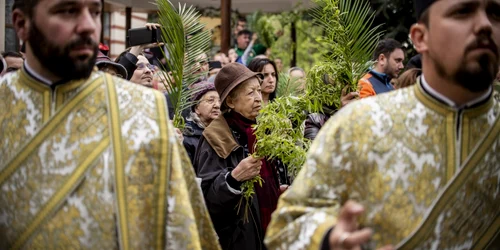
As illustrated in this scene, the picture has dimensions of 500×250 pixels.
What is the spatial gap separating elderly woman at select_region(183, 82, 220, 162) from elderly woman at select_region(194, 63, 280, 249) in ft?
2.45

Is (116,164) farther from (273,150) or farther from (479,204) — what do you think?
(273,150)

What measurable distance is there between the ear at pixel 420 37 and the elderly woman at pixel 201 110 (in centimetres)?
433

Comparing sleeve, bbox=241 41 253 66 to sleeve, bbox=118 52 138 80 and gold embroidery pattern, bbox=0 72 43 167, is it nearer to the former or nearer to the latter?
sleeve, bbox=118 52 138 80

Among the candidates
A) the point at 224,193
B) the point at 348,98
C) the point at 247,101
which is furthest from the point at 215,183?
the point at 348,98

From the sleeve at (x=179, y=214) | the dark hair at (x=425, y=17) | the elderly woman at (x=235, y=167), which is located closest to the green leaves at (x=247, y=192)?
the elderly woman at (x=235, y=167)

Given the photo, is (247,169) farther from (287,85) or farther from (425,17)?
(425,17)

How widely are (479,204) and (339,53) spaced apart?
3.30 m

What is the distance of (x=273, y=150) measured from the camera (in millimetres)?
6617

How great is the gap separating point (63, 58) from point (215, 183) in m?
3.09

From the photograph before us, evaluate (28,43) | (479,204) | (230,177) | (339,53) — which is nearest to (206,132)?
(230,177)

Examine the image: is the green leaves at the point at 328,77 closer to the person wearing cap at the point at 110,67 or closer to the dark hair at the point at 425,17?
the person wearing cap at the point at 110,67

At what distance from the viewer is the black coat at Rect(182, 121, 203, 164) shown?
313 inches

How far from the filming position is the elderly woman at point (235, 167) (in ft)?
22.2

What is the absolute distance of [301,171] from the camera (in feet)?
12.4
